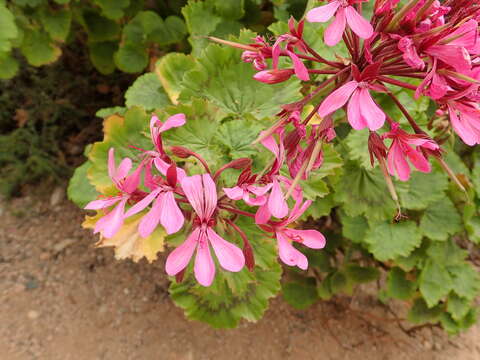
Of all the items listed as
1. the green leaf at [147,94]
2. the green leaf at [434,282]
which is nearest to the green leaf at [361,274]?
the green leaf at [434,282]

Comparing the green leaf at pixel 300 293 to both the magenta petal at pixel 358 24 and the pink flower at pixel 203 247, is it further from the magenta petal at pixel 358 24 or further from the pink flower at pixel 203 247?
the magenta petal at pixel 358 24

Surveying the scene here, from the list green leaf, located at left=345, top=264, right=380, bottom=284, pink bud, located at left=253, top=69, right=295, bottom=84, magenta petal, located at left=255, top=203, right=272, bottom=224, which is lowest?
green leaf, located at left=345, top=264, right=380, bottom=284

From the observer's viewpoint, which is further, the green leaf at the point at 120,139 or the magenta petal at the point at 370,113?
the green leaf at the point at 120,139

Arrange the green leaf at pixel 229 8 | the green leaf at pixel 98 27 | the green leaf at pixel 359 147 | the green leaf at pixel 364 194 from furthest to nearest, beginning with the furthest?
the green leaf at pixel 98 27 < the green leaf at pixel 229 8 < the green leaf at pixel 364 194 < the green leaf at pixel 359 147

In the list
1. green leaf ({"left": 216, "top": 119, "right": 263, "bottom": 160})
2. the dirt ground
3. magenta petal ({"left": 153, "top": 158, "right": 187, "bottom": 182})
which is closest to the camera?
magenta petal ({"left": 153, "top": 158, "right": 187, "bottom": 182})

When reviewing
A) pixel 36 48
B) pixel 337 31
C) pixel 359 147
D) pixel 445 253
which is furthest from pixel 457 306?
pixel 36 48

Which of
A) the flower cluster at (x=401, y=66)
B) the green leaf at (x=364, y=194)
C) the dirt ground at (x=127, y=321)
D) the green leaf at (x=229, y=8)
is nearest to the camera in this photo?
the flower cluster at (x=401, y=66)

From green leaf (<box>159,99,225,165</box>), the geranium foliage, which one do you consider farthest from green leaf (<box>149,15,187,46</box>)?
green leaf (<box>159,99,225,165</box>)

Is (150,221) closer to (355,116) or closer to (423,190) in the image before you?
(355,116)

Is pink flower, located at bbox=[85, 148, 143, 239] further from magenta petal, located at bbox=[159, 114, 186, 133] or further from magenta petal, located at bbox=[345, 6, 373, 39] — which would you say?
magenta petal, located at bbox=[345, 6, 373, 39]
